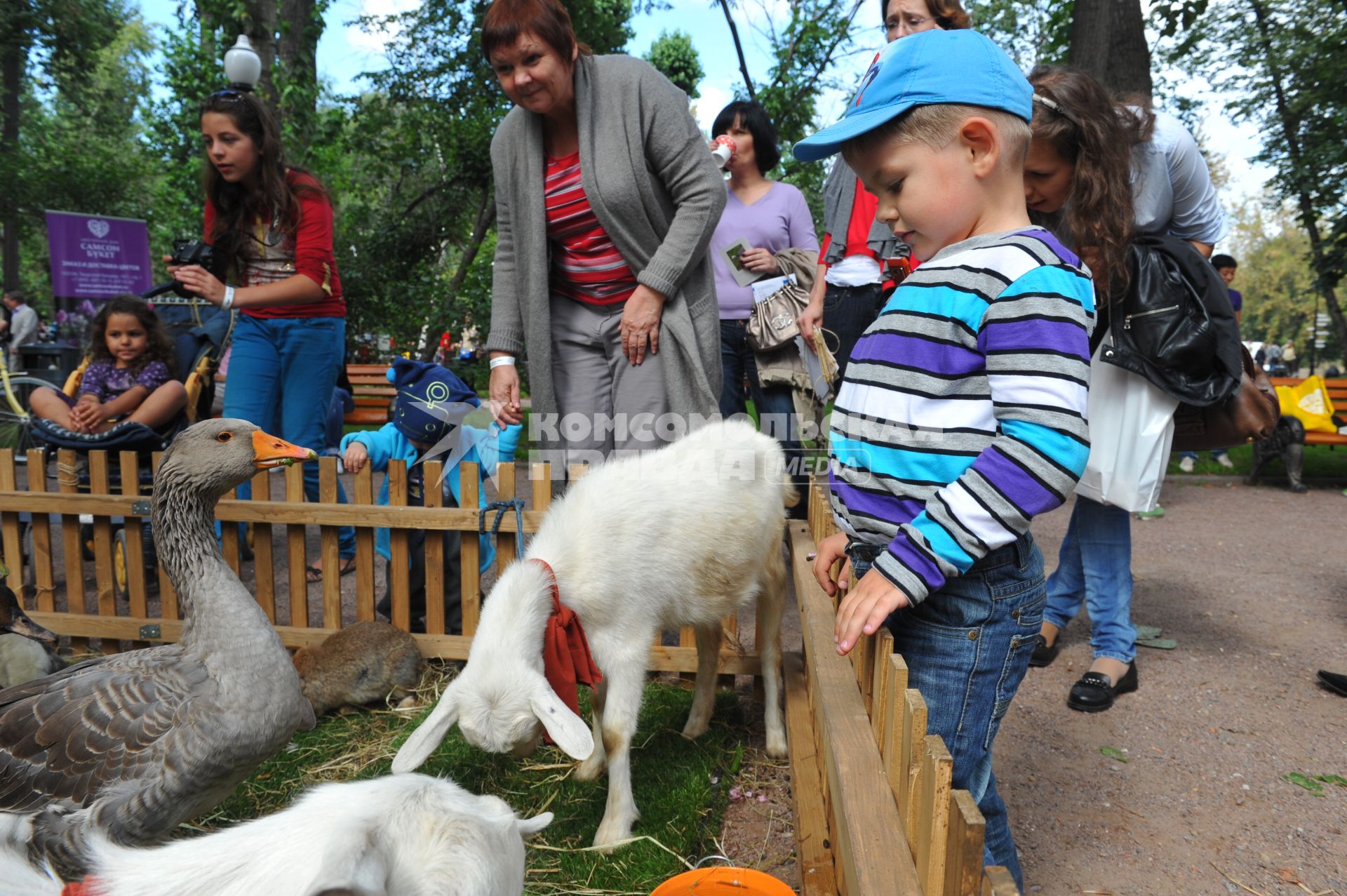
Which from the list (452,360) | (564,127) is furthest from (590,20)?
(564,127)

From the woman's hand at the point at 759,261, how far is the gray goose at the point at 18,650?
3750mm

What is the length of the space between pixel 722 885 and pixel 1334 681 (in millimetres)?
3498

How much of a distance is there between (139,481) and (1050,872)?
4586 mm

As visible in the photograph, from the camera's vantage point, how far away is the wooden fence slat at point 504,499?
3949 mm

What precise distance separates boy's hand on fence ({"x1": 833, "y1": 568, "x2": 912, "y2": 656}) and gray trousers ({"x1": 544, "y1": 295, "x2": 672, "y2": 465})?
7.10ft

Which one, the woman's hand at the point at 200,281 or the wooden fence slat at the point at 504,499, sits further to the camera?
the woman's hand at the point at 200,281

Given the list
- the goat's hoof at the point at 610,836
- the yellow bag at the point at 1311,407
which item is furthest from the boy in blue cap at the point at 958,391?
the yellow bag at the point at 1311,407

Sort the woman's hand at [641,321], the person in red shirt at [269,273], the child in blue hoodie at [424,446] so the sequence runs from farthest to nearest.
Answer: the child in blue hoodie at [424,446], the person in red shirt at [269,273], the woman's hand at [641,321]

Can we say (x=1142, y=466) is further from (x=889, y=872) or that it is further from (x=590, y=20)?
(x=590, y=20)

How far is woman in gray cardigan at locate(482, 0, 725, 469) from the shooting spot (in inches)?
134

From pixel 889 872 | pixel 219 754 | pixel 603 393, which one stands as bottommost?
pixel 219 754

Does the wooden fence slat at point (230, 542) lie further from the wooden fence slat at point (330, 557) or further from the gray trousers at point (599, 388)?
the gray trousers at point (599, 388)

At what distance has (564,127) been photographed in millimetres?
3580

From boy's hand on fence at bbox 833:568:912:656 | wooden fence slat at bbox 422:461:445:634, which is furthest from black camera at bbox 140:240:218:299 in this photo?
boy's hand on fence at bbox 833:568:912:656
